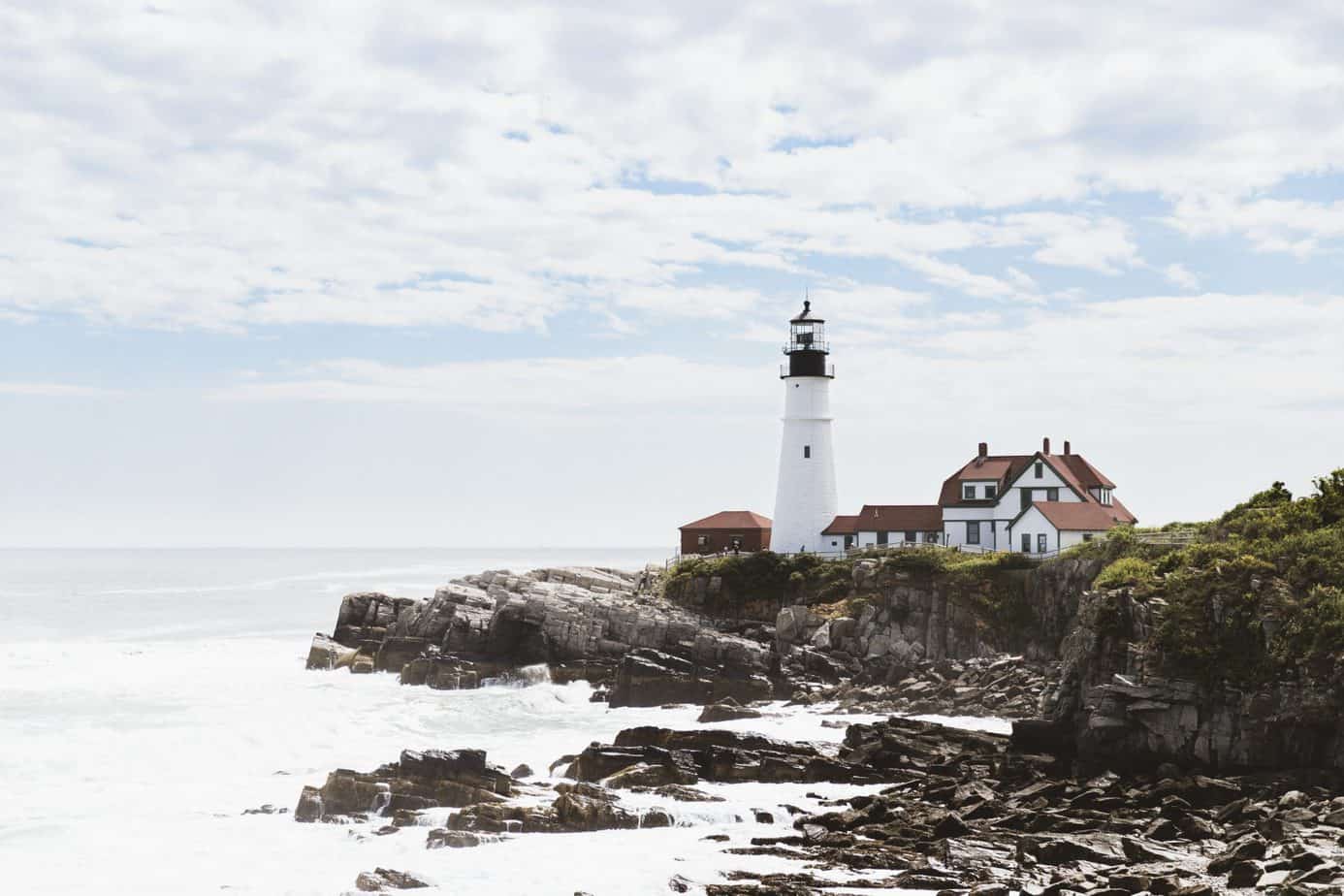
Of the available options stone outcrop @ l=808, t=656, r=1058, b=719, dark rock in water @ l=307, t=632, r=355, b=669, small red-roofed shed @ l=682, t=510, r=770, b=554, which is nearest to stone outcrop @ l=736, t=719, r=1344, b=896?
stone outcrop @ l=808, t=656, r=1058, b=719

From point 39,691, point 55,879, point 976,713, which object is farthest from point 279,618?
point 55,879

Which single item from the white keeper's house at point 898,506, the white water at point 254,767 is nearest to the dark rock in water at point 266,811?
the white water at point 254,767

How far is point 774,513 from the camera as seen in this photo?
52.1 metres

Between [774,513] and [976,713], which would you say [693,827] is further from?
[774,513]

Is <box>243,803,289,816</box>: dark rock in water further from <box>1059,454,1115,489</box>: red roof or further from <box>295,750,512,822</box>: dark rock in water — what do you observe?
<box>1059,454,1115,489</box>: red roof

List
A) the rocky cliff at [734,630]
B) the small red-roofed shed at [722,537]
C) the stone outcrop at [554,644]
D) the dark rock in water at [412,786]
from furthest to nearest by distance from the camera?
1. the small red-roofed shed at [722,537]
2. the rocky cliff at [734,630]
3. the stone outcrop at [554,644]
4. the dark rock in water at [412,786]

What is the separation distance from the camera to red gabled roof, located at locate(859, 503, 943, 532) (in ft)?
165

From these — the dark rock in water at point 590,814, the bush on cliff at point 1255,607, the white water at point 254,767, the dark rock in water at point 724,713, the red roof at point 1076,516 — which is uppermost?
the red roof at point 1076,516

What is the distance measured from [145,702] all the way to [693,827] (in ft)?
72.0

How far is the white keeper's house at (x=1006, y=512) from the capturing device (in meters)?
46.7

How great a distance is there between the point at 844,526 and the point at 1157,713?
26.0 metres

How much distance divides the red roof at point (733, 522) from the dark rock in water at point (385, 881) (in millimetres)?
37948

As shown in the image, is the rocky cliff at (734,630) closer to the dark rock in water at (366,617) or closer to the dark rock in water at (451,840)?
the dark rock in water at (366,617)

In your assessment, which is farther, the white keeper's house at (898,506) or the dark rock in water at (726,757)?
the white keeper's house at (898,506)
